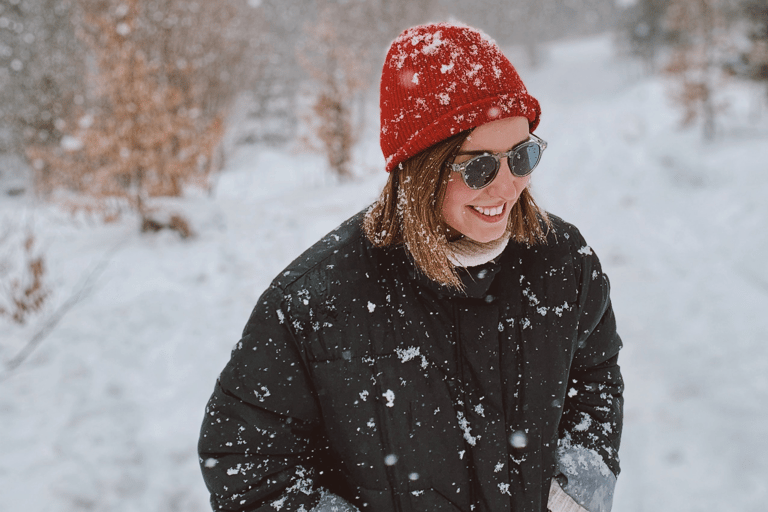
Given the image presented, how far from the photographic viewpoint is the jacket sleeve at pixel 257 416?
1.04m

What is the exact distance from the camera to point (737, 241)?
17.4 feet

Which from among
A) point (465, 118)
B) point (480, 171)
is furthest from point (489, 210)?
point (465, 118)

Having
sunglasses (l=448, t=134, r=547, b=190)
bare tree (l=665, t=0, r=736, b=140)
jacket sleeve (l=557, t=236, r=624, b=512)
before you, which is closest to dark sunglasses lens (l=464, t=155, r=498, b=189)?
sunglasses (l=448, t=134, r=547, b=190)

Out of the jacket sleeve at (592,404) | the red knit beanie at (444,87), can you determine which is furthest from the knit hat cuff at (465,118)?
the jacket sleeve at (592,404)

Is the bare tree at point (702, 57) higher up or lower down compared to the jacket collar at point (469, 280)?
higher up

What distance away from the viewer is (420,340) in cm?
111

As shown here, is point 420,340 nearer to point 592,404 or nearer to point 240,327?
point 592,404

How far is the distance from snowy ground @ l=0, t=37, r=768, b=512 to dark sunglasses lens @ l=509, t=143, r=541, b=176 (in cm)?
228

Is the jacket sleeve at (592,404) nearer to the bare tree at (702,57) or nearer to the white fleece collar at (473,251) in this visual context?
the white fleece collar at (473,251)

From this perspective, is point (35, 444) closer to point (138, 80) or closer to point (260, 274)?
point (260, 274)

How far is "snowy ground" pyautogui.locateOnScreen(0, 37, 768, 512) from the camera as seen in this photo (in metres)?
2.56

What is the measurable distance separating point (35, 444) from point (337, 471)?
2550 mm

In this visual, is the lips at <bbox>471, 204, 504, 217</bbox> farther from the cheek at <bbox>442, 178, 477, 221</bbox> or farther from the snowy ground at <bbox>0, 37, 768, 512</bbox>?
the snowy ground at <bbox>0, 37, 768, 512</bbox>

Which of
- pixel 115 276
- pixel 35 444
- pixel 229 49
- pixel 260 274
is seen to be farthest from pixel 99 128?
pixel 229 49
